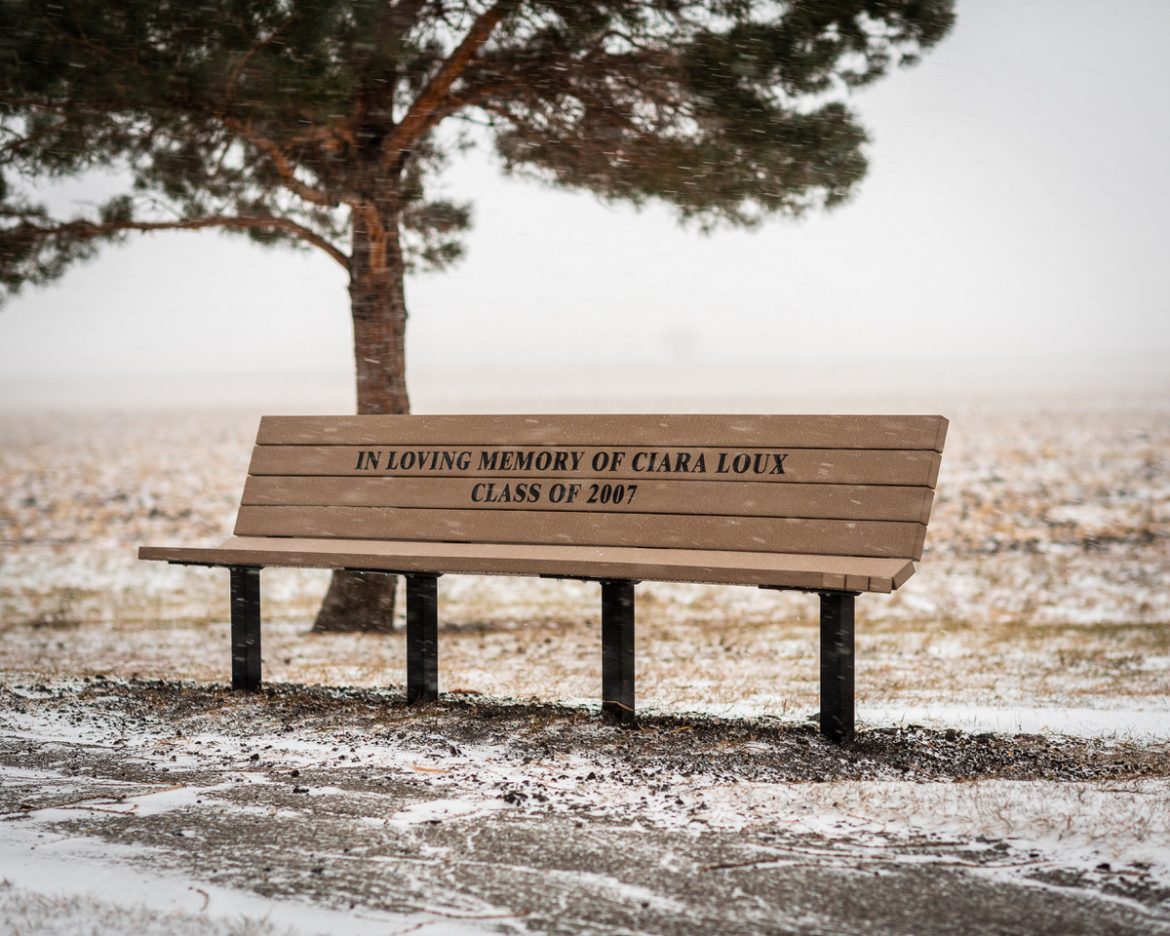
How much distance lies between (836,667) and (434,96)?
4.84 m

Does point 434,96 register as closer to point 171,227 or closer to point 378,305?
point 378,305

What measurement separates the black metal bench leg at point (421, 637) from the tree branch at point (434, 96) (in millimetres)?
3783

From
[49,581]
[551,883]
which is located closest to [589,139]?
[551,883]

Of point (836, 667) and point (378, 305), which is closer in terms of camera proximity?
point (836, 667)

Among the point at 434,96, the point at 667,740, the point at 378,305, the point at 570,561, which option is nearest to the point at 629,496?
the point at 570,561

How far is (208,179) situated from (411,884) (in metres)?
6.58

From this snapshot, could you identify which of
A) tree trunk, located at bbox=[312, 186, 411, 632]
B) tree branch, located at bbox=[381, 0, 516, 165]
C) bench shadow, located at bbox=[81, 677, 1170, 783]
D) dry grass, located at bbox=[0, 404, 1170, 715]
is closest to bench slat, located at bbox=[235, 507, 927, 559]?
bench shadow, located at bbox=[81, 677, 1170, 783]

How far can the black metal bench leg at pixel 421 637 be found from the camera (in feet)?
13.4

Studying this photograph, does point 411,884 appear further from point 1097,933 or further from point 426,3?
point 426,3

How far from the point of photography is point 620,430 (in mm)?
4102

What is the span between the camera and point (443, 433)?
4.41 meters

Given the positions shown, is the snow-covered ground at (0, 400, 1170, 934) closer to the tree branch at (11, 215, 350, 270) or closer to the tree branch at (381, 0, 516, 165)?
the tree branch at (11, 215, 350, 270)

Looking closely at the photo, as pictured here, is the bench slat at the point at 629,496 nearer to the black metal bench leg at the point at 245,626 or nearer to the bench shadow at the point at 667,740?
the black metal bench leg at the point at 245,626

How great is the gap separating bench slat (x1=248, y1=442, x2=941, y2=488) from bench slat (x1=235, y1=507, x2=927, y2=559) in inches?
5.6
